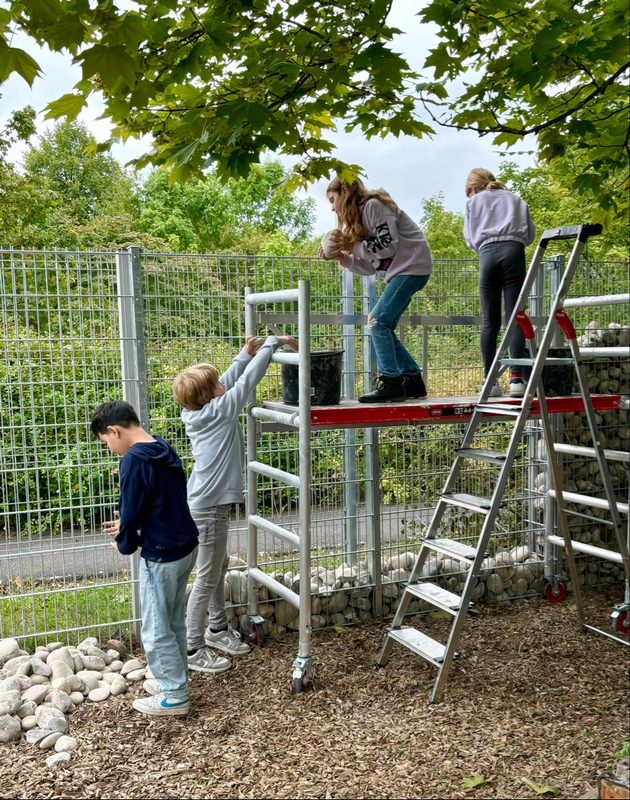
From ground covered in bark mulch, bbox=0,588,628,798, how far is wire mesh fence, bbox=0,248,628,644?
34.7 inches

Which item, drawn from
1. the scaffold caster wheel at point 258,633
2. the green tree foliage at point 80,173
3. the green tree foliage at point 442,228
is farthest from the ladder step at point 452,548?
the green tree foliage at point 80,173

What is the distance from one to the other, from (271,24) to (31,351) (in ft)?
7.83

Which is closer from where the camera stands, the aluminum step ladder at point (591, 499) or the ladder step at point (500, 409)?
the ladder step at point (500, 409)

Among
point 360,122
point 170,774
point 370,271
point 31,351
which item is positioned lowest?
point 170,774

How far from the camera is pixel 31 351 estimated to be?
477 centimetres

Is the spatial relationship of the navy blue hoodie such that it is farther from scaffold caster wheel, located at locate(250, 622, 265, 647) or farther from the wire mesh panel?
scaffold caster wheel, located at locate(250, 622, 265, 647)

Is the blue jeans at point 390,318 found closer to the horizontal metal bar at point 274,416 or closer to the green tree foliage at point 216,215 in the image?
the horizontal metal bar at point 274,416

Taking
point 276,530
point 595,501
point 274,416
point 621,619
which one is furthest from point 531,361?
point 621,619

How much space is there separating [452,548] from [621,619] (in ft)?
5.32

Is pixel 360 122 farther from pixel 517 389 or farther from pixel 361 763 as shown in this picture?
pixel 361 763

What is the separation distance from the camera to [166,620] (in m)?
4.00

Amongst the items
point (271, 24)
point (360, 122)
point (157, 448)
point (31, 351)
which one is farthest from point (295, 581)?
point (271, 24)

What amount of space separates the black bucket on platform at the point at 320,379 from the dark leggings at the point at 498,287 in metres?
1.21

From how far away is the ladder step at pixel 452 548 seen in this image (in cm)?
411
